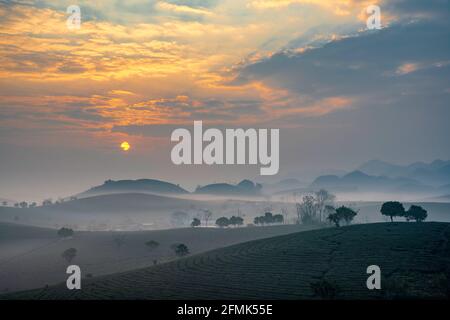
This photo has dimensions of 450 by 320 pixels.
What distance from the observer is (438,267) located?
7169 centimetres

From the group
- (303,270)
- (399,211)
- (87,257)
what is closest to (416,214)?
(399,211)

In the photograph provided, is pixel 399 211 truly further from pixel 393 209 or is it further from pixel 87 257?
pixel 87 257

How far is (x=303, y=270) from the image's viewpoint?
3086 inches

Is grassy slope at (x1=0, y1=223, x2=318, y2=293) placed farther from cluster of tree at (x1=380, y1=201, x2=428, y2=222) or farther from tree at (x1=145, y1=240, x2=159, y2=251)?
cluster of tree at (x1=380, y1=201, x2=428, y2=222)

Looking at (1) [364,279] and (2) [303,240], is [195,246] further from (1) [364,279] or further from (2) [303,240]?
(1) [364,279]

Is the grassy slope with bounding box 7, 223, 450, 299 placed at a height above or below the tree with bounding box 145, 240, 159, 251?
above

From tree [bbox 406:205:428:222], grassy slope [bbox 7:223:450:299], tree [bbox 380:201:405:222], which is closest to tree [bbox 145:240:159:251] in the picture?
grassy slope [bbox 7:223:450:299]

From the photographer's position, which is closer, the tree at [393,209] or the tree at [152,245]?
the tree at [393,209]

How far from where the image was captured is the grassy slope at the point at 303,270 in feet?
217

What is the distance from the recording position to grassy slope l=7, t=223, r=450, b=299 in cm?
6625

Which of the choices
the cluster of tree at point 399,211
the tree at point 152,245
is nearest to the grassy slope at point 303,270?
the cluster of tree at point 399,211

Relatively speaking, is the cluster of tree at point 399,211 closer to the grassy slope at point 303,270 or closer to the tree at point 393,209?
the tree at point 393,209
